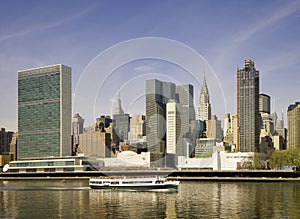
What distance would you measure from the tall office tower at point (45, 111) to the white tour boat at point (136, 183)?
8461 cm

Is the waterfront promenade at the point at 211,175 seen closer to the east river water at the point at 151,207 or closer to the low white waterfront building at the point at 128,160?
the low white waterfront building at the point at 128,160

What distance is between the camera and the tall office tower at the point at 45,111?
153 m

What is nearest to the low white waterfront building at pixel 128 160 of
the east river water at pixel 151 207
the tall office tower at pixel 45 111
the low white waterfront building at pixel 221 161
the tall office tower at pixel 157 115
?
the tall office tower at pixel 157 115

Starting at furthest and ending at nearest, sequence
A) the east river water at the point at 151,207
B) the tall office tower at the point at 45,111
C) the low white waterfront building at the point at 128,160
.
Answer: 1. the tall office tower at the point at 45,111
2. the low white waterfront building at the point at 128,160
3. the east river water at the point at 151,207

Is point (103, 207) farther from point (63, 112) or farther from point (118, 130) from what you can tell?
point (63, 112)

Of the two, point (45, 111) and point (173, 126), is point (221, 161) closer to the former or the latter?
point (173, 126)

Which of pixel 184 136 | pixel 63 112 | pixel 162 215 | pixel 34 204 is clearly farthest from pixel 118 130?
pixel 162 215

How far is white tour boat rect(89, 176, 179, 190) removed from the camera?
216 feet

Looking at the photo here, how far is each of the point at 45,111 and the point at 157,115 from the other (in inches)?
2187

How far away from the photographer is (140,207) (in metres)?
44.8

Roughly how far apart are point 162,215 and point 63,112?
118m

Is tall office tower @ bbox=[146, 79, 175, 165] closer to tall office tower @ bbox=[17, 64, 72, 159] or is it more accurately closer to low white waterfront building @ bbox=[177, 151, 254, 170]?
low white waterfront building @ bbox=[177, 151, 254, 170]

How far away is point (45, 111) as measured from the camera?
155 metres

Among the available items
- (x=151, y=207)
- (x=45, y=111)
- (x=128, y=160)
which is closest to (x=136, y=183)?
(x=151, y=207)
